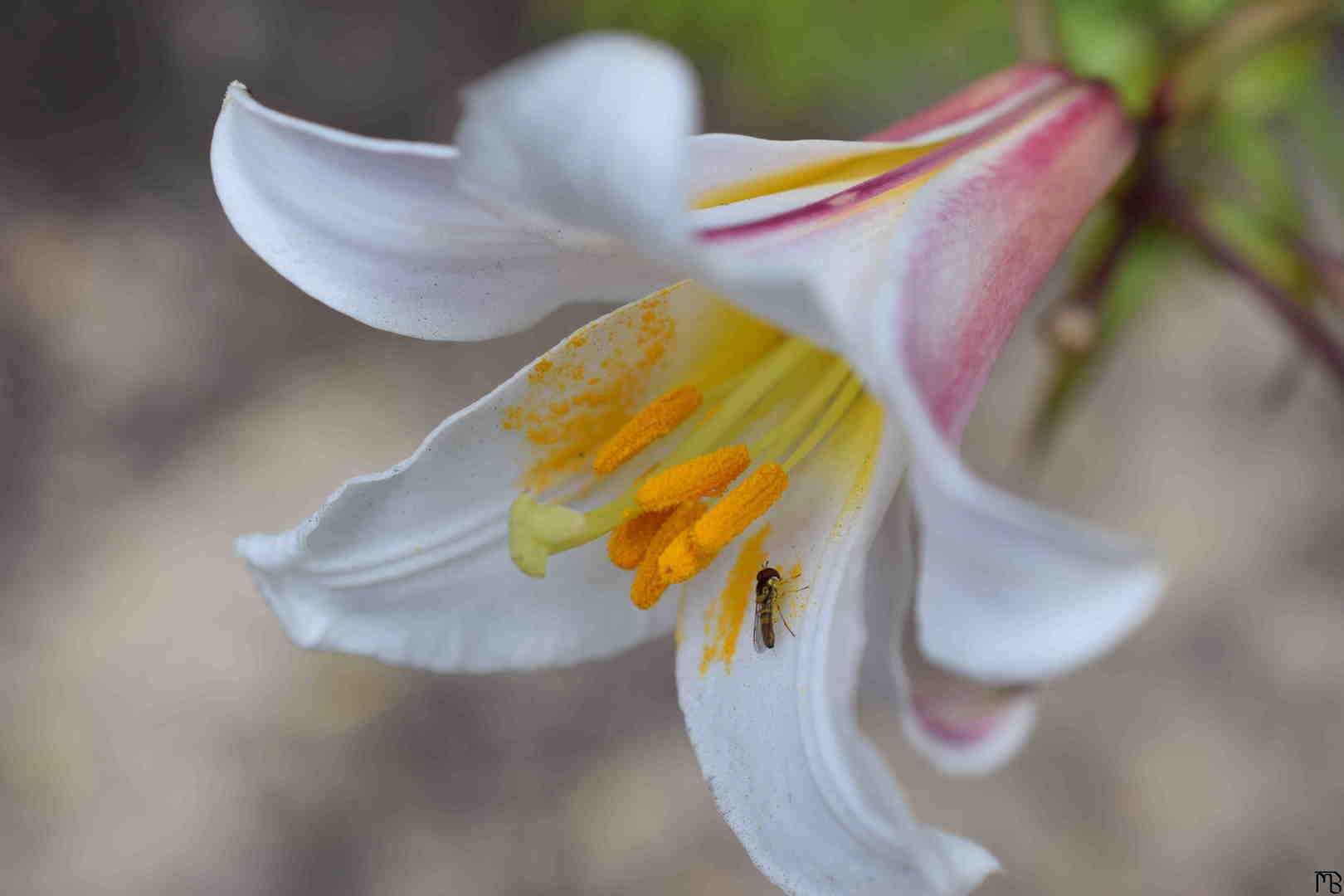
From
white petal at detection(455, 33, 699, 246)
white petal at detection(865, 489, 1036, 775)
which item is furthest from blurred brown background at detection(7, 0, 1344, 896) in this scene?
white petal at detection(455, 33, 699, 246)

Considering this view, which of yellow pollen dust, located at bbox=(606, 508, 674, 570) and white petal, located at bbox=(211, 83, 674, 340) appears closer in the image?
white petal, located at bbox=(211, 83, 674, 340)

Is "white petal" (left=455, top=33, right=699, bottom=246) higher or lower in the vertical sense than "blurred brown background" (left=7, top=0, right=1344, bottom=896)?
higher

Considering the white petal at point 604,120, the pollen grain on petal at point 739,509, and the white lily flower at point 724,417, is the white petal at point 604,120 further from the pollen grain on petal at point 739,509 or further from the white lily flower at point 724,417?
the pollen grain on petal at point 739,509

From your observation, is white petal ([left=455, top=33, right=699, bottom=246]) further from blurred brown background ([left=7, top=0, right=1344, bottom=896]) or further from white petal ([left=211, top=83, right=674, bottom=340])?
blurred brown background ([left=7, top=0, right=1344, bottom=896])

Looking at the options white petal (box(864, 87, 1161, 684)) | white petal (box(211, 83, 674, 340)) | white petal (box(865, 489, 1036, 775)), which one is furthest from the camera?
white petal (box(865, 489, 1036, 775))

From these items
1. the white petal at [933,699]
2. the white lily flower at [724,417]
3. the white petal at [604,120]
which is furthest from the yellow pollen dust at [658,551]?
the white petal at [604,120]

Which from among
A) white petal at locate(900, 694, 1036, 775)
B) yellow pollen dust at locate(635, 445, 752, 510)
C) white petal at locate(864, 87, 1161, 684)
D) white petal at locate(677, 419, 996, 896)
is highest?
white petal at locate(864, 87, 1161, 684)
